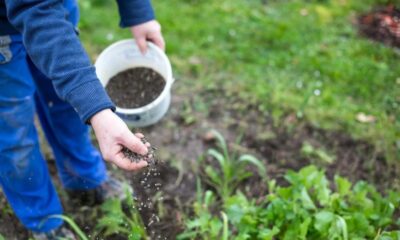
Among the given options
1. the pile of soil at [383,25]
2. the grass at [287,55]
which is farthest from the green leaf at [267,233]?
the pile of soil at [383,25]

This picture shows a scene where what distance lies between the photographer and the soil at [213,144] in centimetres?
222

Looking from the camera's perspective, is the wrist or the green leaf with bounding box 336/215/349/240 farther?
the green leaf with bounding box 336/215/349/240

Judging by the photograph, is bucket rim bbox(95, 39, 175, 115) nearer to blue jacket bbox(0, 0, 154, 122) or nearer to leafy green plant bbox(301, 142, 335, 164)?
blue jacket bbox(0, 0, 154, 122)

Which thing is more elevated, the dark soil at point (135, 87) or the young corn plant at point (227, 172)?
the dark soil at point (135, 87)

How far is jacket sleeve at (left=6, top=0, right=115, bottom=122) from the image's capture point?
1.34 m

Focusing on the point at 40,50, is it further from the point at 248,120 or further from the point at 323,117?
the point at 323,117

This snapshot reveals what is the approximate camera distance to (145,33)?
6.55ft

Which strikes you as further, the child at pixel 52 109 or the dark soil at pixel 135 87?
the dark soil at pixel 135 87

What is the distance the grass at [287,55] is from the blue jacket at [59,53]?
5.30 feet

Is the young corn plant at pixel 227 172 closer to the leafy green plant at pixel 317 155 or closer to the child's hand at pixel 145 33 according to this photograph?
the leafy green plant at pixel 317 155

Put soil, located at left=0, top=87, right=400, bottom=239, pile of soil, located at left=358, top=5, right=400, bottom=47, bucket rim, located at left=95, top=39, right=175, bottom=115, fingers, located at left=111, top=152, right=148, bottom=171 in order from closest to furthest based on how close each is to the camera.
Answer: fingers, located at left=111, top=152, right=148, bottom=171
bucket rim, located at left=95, top=39, right=175, bottom=115
soil, located at left=0, top=87, right=400, bottom=239
pile of soil, located at left=358, top=5, right=400, bottom=47

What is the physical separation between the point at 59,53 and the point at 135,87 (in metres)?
0.79

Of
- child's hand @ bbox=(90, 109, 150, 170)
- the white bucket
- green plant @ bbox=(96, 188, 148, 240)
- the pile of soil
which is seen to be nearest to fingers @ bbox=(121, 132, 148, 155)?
child's hand @ bbox=(90, 109, 150, 170)

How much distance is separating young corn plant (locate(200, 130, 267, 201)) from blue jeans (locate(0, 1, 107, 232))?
0.55 metres
